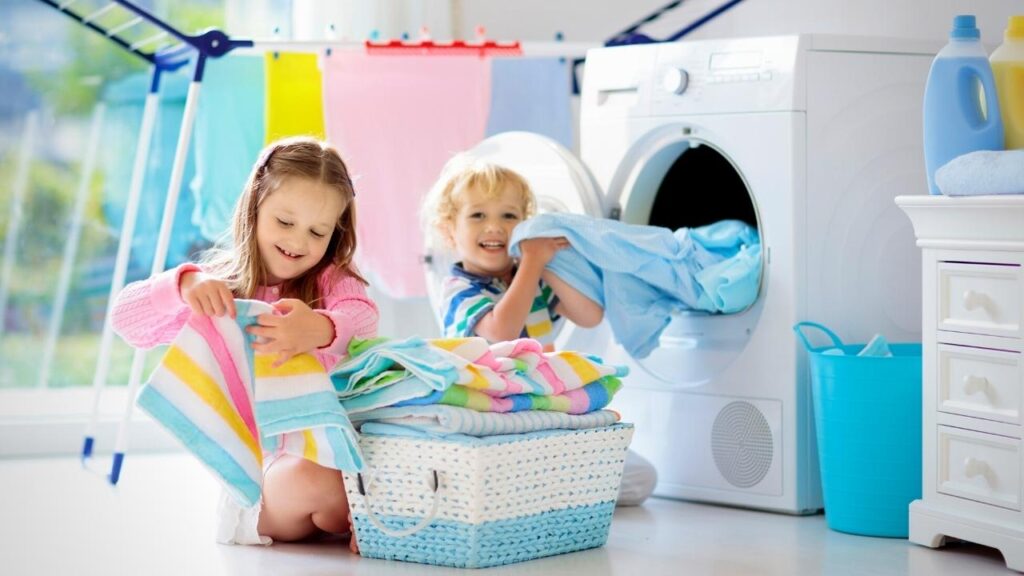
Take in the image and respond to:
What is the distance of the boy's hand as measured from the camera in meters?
2.53

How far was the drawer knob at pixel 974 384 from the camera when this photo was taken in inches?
83.4

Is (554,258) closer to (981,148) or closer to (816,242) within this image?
(816,242)

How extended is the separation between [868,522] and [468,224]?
893 mm

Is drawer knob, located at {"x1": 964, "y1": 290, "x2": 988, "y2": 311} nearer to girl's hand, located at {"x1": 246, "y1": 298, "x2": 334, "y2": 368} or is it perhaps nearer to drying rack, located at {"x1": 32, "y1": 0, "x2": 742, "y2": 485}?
girl's hand, located at {"x1": 246, "y1": 298, "x2": 334, "y2": 368}

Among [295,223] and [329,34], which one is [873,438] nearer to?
[295,223]

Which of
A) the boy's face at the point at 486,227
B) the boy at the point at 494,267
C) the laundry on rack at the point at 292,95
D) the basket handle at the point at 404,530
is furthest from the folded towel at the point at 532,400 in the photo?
the laundry on rack at the point at 292,95

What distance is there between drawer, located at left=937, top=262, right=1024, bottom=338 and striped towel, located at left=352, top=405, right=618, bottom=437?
2.02 ft

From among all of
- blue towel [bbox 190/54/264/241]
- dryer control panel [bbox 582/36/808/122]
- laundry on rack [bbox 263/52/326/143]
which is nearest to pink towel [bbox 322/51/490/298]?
laundry on rack [bbox 263/52/326/143]

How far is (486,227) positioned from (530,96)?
28.1 inches

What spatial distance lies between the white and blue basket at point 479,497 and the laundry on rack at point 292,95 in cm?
109

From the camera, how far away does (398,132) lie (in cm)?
311

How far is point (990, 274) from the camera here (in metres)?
2.10

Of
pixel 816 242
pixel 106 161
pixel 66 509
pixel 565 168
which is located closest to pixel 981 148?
pixel 816 242

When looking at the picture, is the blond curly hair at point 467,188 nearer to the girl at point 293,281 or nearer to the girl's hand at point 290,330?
the girl at point 293,281
